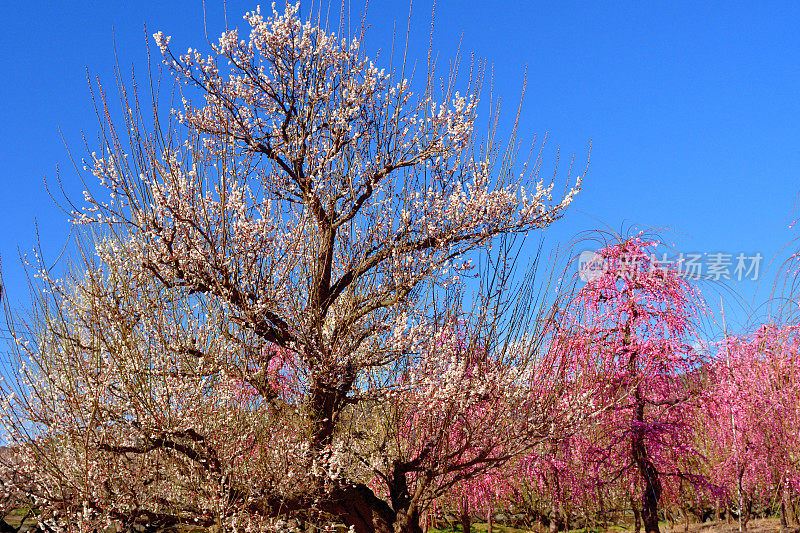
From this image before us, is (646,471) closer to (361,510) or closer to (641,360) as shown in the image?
(641,360)

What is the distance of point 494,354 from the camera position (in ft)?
25.7

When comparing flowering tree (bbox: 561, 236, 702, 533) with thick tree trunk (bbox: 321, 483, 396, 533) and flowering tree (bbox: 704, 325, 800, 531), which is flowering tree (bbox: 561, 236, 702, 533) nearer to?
flowering tree (bbox: 704, 325, 800, 531)

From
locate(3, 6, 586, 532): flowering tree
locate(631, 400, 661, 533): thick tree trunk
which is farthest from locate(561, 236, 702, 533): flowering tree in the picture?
locate(3, 6, 586, 532): flowering tree

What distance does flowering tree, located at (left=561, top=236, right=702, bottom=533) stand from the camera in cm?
1249

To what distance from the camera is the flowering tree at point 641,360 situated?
41.0 ft

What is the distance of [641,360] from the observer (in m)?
12.8

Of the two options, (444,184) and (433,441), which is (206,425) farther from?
(444,184)

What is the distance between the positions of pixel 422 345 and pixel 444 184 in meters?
2.19

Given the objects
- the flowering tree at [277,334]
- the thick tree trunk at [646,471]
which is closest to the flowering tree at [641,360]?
the thick tree trunk at [646,471]

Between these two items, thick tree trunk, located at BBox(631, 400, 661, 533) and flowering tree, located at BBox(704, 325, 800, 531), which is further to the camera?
flowering tree, located at BBox(704, 325, 800, 531)

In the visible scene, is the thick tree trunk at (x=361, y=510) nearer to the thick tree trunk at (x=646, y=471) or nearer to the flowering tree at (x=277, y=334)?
the flowering tree at (x=277, y=334)

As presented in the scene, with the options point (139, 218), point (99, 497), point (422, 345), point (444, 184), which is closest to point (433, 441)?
point (422, 345)

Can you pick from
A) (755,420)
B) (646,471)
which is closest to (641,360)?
(646,471)

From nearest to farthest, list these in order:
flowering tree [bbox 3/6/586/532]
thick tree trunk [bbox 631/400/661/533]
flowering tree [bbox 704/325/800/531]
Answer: flowering tree [bbox 3/6/586/532], thick tree trunk [bbox 631/400/661/533], flowering tree [bbox 704/325/800/531]
